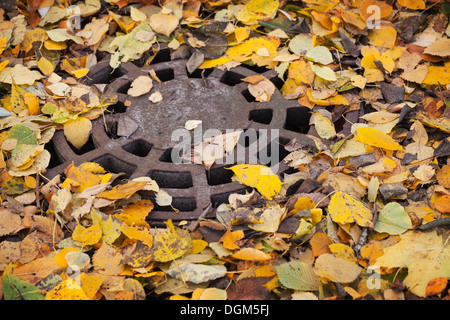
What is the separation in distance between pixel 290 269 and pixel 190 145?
0.77 meters

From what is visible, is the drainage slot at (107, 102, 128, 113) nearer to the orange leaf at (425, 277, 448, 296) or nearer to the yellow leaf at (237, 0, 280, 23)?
the yellow leaf at (237, 0, 280, 23)

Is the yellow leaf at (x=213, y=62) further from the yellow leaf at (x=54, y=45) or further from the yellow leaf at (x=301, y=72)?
the yellow leaf at (x=54, y=45)

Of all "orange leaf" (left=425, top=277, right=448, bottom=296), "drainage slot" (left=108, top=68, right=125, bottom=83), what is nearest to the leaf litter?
"orange leaf" (left=425, top=277, right=448, bottom=296)

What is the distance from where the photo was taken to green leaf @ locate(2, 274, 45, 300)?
1607 mm

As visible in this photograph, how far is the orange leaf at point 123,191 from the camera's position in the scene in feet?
6.12

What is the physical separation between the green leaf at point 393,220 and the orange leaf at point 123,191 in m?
0.97

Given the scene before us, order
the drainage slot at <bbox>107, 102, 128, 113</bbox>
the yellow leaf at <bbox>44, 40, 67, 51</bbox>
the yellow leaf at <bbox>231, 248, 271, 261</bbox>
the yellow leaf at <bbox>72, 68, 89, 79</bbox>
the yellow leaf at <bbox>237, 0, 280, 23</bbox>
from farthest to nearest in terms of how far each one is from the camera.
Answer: the yellow leaf at <bbox>237, 0, 280, 23</bbox>
the yellow leaf at <bbox>44, 40, 67, 51</bbox>
the yellow leaf at <bbox>72, 68, 89, 79</bbox>
the drainage slot at <bbox>107, 102, 128, 113</bbox>
the yellow leaf at <bbox>231, 248, 271, 261</bbox>

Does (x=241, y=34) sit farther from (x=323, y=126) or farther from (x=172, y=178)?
(x=172, y=178)

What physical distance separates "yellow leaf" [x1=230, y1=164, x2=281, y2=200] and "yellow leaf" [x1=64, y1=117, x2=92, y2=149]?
2.45 ft

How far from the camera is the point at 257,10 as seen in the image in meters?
2.75

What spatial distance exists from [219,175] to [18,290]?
921 mm

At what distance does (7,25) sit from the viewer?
105 inches

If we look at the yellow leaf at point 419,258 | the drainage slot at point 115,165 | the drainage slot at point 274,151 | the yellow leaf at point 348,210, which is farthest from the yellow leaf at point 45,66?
the yellow leaf at point 419,258
